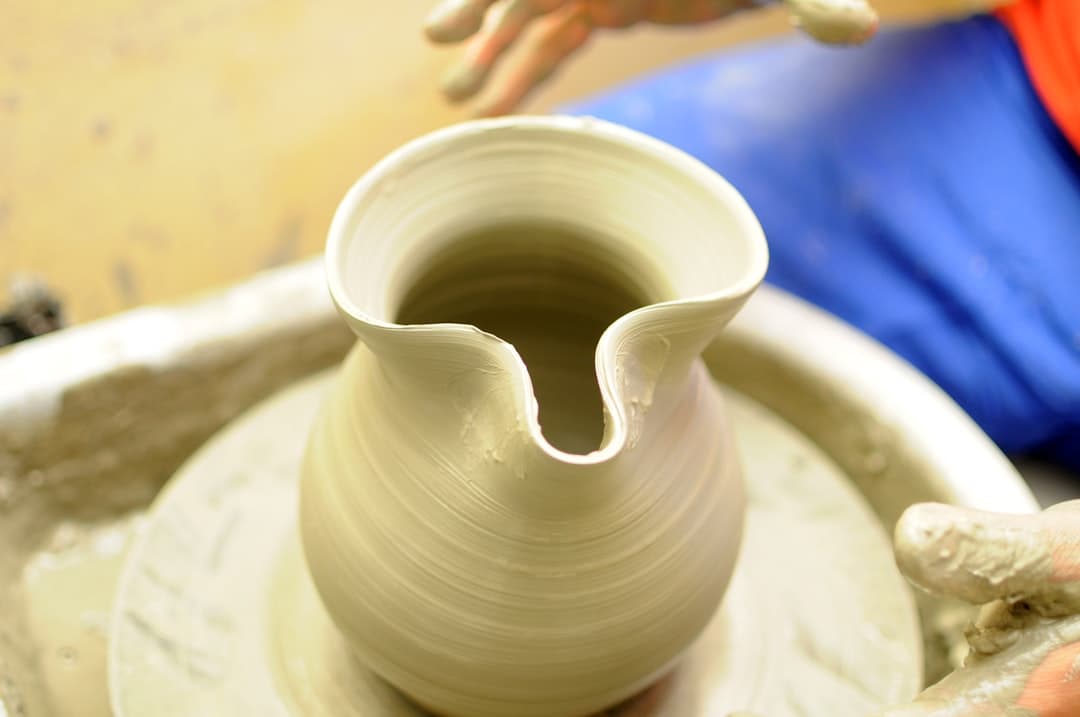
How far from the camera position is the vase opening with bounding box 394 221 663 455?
913 millimetres

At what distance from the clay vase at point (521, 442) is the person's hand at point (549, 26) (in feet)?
1.07

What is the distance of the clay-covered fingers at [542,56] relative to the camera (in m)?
1.33

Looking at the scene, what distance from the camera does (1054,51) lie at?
4.69ft

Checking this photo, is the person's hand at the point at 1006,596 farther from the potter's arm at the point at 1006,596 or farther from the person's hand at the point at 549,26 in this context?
the person's hand at the point at 549,26

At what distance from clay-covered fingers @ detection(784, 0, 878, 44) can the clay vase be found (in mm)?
334

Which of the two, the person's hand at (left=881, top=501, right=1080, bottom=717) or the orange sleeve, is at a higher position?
the orange sleeve

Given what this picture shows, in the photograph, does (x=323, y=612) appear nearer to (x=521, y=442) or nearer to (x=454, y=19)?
(x=521, y=442)

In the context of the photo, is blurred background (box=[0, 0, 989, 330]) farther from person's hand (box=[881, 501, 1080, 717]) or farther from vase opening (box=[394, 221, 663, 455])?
person's hand (box=[881, 501, 1080, 717])

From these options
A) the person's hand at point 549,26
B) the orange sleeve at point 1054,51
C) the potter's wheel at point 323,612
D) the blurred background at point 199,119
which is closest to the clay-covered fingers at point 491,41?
the person's hand at point 549,26

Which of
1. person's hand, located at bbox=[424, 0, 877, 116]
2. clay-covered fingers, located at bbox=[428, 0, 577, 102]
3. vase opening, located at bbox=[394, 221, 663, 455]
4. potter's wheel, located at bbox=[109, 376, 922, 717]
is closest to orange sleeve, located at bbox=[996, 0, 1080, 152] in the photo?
person's hand, located at bbox=[424, 0, 877, 116]

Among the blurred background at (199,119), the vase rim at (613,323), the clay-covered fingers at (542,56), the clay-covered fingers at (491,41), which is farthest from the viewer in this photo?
the blurred background at (199,119)

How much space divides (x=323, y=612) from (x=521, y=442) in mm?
458

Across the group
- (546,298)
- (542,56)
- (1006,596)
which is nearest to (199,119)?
(542,56)

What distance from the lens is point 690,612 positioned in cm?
82
